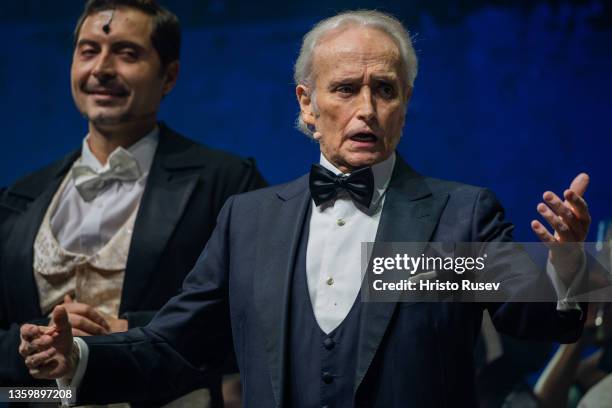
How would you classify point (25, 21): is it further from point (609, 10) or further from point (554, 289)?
point (554, 289)

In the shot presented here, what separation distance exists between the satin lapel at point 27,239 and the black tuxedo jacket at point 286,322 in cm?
71

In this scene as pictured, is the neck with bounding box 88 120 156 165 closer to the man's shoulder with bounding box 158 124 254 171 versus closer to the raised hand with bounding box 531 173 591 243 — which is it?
the man's shoulder with bounding box 158 124 254 171

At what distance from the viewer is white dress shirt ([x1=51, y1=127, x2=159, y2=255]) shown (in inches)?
135

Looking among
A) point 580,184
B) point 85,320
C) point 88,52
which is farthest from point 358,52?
point 88,52

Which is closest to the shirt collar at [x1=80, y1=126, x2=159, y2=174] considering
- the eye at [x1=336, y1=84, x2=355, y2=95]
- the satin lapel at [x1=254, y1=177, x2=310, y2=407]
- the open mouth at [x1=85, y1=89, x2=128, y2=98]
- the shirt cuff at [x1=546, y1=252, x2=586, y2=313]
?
the open mouth at [x1=85, y1=89, x2=128, y2=98]

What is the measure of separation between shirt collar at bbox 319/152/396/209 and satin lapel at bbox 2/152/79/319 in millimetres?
1107

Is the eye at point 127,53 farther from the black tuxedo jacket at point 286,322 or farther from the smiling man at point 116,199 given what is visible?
the black tuxedo jacket at point 286,322

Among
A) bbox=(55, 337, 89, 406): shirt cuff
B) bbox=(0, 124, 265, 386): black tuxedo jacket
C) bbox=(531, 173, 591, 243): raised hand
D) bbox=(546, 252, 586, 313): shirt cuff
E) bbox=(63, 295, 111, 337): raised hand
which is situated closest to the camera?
bbox=(531, 173, 591, 243): raised hand

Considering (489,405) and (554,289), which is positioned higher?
(554,289)

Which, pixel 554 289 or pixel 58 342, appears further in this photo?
pixel 58 342

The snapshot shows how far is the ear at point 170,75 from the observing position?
12.1 feet

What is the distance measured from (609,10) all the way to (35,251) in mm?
2073

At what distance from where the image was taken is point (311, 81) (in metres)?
2.84

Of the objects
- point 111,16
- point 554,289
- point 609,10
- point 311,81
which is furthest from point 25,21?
point 554,289
